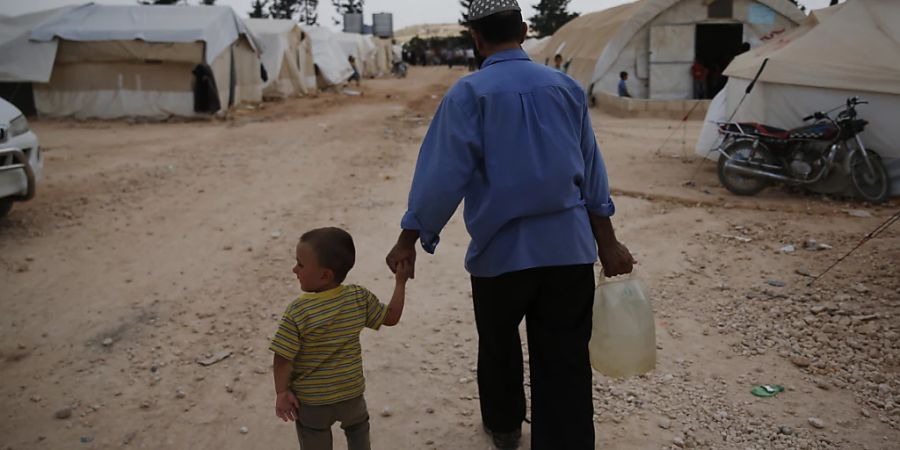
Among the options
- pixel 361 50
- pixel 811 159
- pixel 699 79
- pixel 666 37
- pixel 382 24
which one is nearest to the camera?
pixel 811 159

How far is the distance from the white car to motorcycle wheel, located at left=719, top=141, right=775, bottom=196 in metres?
6.56

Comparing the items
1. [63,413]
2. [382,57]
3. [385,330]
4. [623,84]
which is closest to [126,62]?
[623,84]

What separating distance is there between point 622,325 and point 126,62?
637 inches

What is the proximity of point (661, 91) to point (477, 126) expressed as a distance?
16165 mm

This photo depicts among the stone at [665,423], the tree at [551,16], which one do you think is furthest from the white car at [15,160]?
the tree at [551,16]

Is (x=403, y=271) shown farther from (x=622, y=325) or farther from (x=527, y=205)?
(x=622, y=325)

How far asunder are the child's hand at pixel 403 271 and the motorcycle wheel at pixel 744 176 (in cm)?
610

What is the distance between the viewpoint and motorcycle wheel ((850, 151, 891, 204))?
23.2ft

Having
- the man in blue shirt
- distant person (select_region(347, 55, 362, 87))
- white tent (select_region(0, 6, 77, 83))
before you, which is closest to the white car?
the man in blue shirt

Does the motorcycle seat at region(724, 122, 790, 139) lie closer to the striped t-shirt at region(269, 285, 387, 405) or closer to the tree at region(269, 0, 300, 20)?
the striped t-shirt at region(269, 285, 387, 405)

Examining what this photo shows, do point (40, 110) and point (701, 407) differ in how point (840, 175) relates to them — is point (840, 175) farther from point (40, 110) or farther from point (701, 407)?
point (40, 110)

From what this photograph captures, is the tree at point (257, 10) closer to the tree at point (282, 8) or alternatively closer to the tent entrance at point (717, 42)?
the tree at point (282, 8)

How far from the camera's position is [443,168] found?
7.06 feet

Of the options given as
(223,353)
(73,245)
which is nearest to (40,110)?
(73,245)
